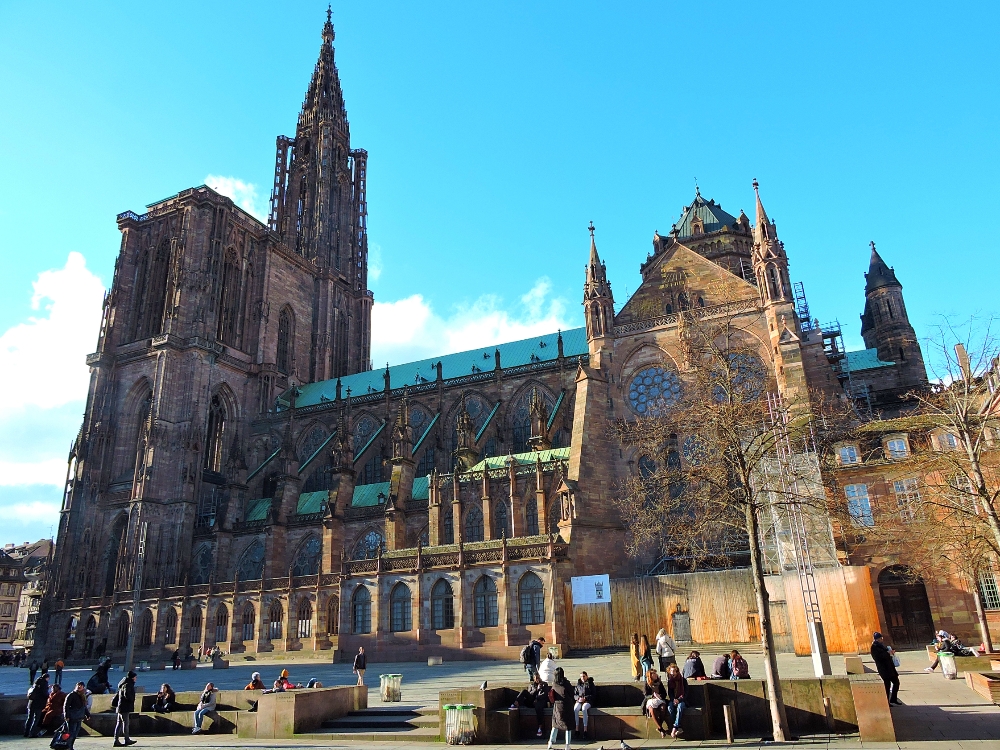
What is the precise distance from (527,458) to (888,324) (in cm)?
3138

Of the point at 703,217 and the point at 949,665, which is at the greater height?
the point at 703,217

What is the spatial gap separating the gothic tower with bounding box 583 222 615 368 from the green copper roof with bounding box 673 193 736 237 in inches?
756

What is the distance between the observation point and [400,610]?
37.2 metres

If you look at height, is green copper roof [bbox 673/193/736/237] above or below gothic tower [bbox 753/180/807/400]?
above

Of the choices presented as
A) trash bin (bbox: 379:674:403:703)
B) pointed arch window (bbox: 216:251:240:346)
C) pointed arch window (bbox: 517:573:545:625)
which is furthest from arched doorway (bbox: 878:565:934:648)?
pointed arch window (bbox: 216:251:240:346)

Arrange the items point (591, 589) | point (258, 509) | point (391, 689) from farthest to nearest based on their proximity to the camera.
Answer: point (258, 509) < point (591, 589) < point (391, 689)

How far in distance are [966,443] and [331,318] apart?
64.1 m

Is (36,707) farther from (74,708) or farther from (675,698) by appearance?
(675,698)

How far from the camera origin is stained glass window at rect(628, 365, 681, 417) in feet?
131

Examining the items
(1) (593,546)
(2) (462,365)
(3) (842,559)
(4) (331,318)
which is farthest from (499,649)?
(4) (331,318)

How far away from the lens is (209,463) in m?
61.2

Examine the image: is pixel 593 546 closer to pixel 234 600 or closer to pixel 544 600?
pixel 544 600

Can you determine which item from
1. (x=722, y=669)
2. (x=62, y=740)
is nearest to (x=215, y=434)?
(x=62, y=740)

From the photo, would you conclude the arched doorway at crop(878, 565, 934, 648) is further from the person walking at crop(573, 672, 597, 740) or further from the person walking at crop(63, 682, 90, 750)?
the person walking at crop(63, 682, 90, 750)
